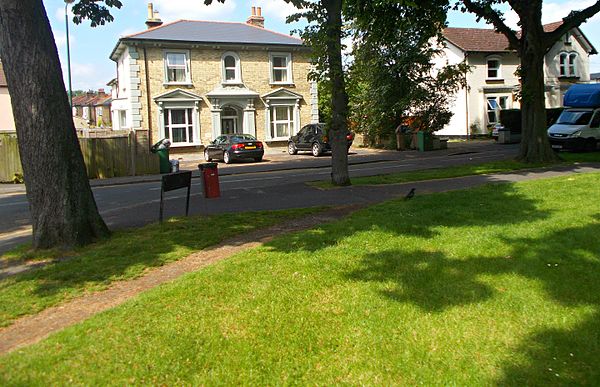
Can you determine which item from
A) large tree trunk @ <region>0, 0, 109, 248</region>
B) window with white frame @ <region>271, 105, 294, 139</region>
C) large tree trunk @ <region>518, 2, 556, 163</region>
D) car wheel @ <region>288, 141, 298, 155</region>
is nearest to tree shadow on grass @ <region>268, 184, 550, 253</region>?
large tree trunk @ <region>0, 0, 109, 248</region>

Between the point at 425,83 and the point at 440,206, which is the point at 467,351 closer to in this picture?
the point at 440,206

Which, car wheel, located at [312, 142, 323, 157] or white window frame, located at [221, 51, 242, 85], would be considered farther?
white window frame, located at [221, 51, 242, 85]

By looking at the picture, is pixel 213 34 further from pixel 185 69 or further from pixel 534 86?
pixel 534 86

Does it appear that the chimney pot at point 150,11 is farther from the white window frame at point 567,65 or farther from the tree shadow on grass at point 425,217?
the white window frame at point 567,65

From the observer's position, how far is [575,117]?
87.8 feet

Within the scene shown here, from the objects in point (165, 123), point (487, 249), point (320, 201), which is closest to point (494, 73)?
point (165, 123)

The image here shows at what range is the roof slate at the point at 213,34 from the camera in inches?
1332

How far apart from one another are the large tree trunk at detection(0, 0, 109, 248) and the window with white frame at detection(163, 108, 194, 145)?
25597 mm

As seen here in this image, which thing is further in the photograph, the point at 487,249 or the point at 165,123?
the point at 165,123

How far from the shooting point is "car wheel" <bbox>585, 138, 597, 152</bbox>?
25602 mm

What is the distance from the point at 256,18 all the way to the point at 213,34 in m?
5.69

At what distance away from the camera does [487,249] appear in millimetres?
6844

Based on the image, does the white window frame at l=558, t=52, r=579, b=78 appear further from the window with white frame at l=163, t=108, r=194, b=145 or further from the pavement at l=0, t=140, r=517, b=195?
the window with white frame at l=163, t=108, r=194, b=145

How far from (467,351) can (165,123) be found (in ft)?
103
